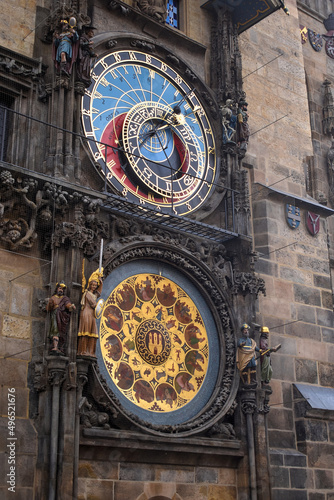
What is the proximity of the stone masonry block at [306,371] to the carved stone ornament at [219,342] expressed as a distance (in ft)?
6.29

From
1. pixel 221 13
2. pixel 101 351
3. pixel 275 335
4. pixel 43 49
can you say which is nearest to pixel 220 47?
pixel 221 13

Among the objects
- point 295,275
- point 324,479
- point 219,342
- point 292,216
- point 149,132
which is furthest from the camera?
point 292,216

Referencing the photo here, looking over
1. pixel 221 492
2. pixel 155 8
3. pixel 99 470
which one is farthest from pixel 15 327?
pixel 155 8

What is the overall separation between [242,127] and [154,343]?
14.1ft

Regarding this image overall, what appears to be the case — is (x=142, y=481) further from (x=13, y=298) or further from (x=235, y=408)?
(x=13, y=298)

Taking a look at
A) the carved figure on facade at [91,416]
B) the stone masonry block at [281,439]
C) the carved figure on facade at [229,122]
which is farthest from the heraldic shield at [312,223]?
the carved figure on facade at [91,416]

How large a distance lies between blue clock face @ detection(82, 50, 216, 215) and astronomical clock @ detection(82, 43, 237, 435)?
0.02 meters

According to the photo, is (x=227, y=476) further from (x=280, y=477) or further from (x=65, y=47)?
(x=65, y=47)

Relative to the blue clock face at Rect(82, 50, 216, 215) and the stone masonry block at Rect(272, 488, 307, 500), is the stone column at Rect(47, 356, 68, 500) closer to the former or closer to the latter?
the blue clock face at Rect(82, 50, 216, 215)

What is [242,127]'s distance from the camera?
13555mm

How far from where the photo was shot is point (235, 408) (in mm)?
11562

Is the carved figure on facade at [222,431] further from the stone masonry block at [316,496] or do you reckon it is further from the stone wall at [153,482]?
the stone masonry block at [316,496]

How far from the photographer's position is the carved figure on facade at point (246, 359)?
1167 cm

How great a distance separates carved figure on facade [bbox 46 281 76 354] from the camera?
980 cm
